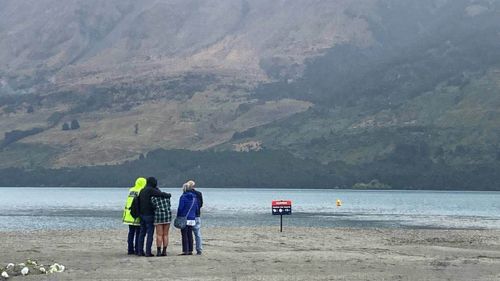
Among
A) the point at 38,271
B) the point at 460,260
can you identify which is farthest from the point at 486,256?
the point at 38,271

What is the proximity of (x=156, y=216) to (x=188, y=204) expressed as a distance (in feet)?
4.46

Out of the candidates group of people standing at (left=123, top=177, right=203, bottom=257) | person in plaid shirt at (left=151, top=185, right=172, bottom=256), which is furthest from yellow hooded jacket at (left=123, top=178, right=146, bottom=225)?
person in plaid shirt at (left=151, top=185, right=172, bottom=256)

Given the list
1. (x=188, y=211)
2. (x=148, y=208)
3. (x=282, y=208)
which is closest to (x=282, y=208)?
(x=282, y=208)

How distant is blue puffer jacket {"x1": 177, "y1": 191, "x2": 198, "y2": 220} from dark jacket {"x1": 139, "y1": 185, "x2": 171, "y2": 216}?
42.0 inches

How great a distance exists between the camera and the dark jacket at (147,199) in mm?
29844

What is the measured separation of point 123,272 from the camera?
86.4ft

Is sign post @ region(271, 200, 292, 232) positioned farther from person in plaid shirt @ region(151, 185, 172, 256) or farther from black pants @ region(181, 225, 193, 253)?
person in plaid shirt @ region(151, 185, 172, 256)

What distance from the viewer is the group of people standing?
98.4ft

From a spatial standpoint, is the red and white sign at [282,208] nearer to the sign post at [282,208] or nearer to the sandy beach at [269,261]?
the sign post at [282,208]

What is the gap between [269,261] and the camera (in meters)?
29.5

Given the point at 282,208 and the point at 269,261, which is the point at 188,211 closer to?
the point at 269,261

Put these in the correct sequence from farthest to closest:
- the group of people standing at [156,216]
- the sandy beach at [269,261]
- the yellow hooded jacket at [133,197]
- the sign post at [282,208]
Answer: the sign post at [282,208] < the yellow hooded jacket at [133,197] < the group of people standing at [156,216] < the sandy beach at [269,261]

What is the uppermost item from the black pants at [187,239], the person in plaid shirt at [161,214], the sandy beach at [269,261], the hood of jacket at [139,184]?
the hood of jacket at [139,184]

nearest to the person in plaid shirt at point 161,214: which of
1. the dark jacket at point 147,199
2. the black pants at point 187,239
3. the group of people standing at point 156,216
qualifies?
the group of people standing at point 156,216
